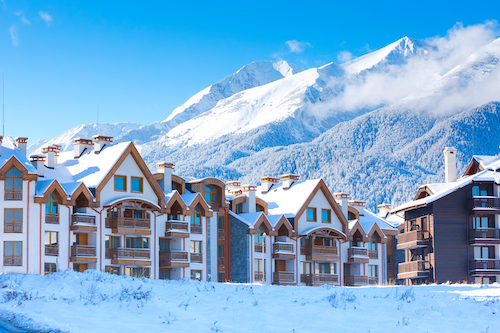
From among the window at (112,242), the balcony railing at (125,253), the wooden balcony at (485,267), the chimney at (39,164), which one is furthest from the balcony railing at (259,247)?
the chimney at (39,164)

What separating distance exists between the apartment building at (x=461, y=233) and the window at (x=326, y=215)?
820cm

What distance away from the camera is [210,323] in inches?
946

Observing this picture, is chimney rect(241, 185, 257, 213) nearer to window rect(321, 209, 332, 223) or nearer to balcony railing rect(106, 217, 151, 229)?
window rect(321, 209, 332, 223)

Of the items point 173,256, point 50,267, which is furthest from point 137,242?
point 50,267

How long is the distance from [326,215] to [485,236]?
602 inches

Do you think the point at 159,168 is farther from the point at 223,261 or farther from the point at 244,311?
the point at 244,311

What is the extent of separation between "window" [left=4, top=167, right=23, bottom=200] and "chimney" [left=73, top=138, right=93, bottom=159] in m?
10.8

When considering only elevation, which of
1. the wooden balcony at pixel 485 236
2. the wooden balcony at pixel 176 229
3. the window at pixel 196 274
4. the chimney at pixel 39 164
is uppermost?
the chimney at pixel 39 164

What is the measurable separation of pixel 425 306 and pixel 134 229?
36288 mm

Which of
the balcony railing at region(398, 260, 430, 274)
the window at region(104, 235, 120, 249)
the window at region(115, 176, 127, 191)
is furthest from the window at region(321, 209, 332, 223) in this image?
the window at region(104, 235, 120, 249)

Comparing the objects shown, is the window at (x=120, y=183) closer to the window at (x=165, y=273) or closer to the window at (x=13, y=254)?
the window at (x=165, y=273)

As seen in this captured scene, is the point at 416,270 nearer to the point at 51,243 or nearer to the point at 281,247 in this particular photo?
→ the point at 281,247

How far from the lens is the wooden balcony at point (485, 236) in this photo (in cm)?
6981

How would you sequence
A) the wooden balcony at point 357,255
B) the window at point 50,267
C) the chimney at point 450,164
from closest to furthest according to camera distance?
1. the window at point 50,267
2. the wooden balcony at point 357,255
3. the chimney at point 450,164
